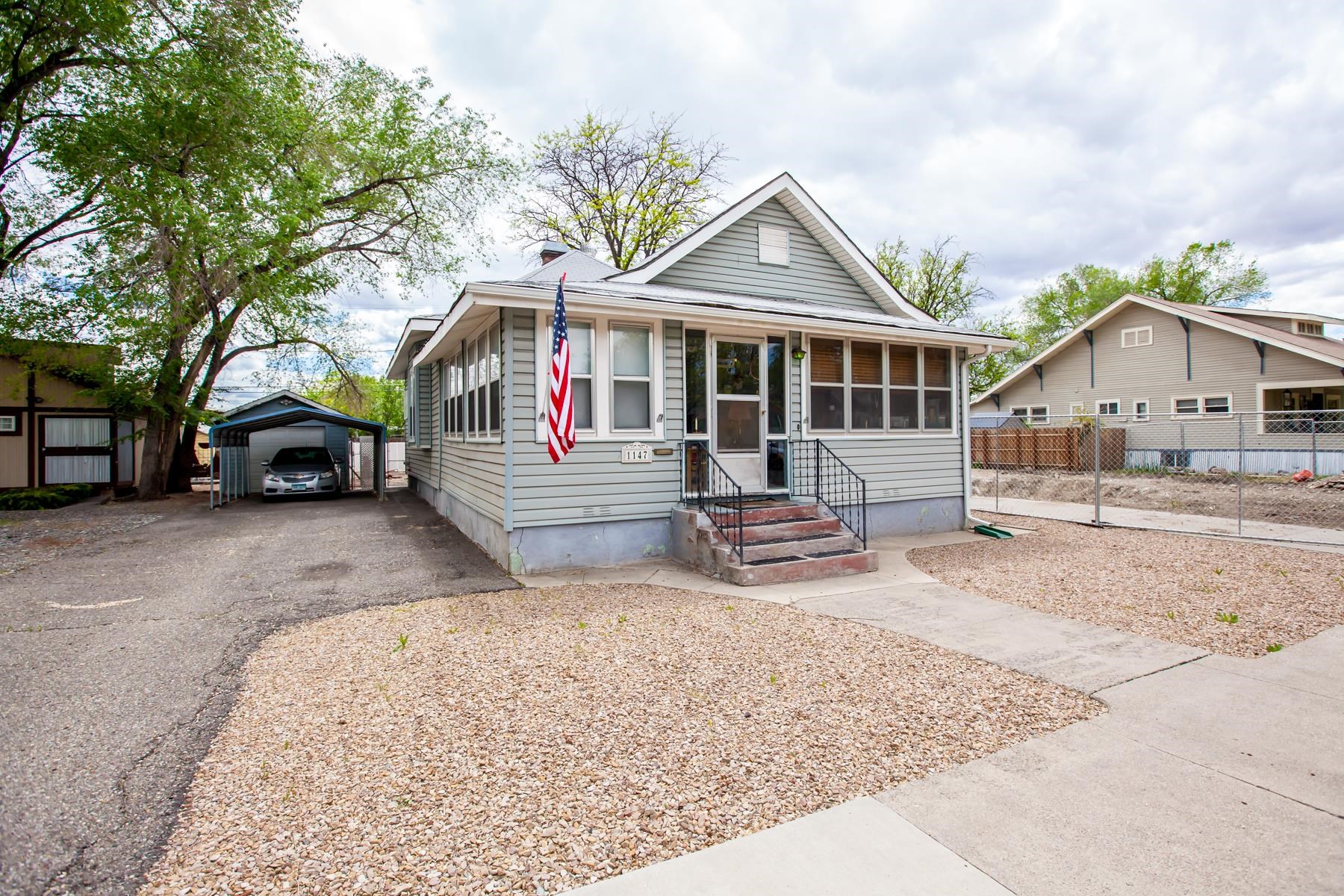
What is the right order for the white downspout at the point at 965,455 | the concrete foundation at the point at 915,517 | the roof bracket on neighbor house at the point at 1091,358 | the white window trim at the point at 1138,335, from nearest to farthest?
the concrete foundation at the point at 915,517 < the white downspout at the point at 965,455 < the white window trim at the point at 1138,335 < the roof bracket on neighbor house at the point at 1091,358

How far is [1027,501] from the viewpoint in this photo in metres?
15.8

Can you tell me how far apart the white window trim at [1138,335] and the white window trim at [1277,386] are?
3517mm

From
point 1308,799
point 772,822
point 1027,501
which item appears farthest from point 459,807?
point 1027,501

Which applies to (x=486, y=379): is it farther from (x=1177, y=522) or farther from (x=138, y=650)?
(x=1177, y=522)

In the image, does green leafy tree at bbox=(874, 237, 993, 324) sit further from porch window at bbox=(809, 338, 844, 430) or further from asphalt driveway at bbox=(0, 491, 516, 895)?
asphalt driveway at bbox=(0, 491, 516, 895)

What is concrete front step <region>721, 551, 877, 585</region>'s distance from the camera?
273 inches

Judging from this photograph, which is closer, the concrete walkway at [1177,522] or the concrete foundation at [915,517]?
the concrete walkway at [1177,522]

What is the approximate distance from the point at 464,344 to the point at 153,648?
6.31 m

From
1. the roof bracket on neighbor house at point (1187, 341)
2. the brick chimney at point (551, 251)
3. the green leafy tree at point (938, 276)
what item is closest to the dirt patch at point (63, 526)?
the brick chimney at point (551, 251)

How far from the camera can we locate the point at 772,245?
422 inches

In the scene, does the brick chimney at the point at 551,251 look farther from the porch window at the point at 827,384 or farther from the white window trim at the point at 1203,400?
the white window trim at the point at 1203,400

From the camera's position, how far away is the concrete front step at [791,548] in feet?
23.7

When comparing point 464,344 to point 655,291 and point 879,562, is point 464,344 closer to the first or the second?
point 655,291

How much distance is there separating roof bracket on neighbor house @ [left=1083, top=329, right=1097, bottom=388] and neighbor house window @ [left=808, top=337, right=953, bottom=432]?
16703mm
